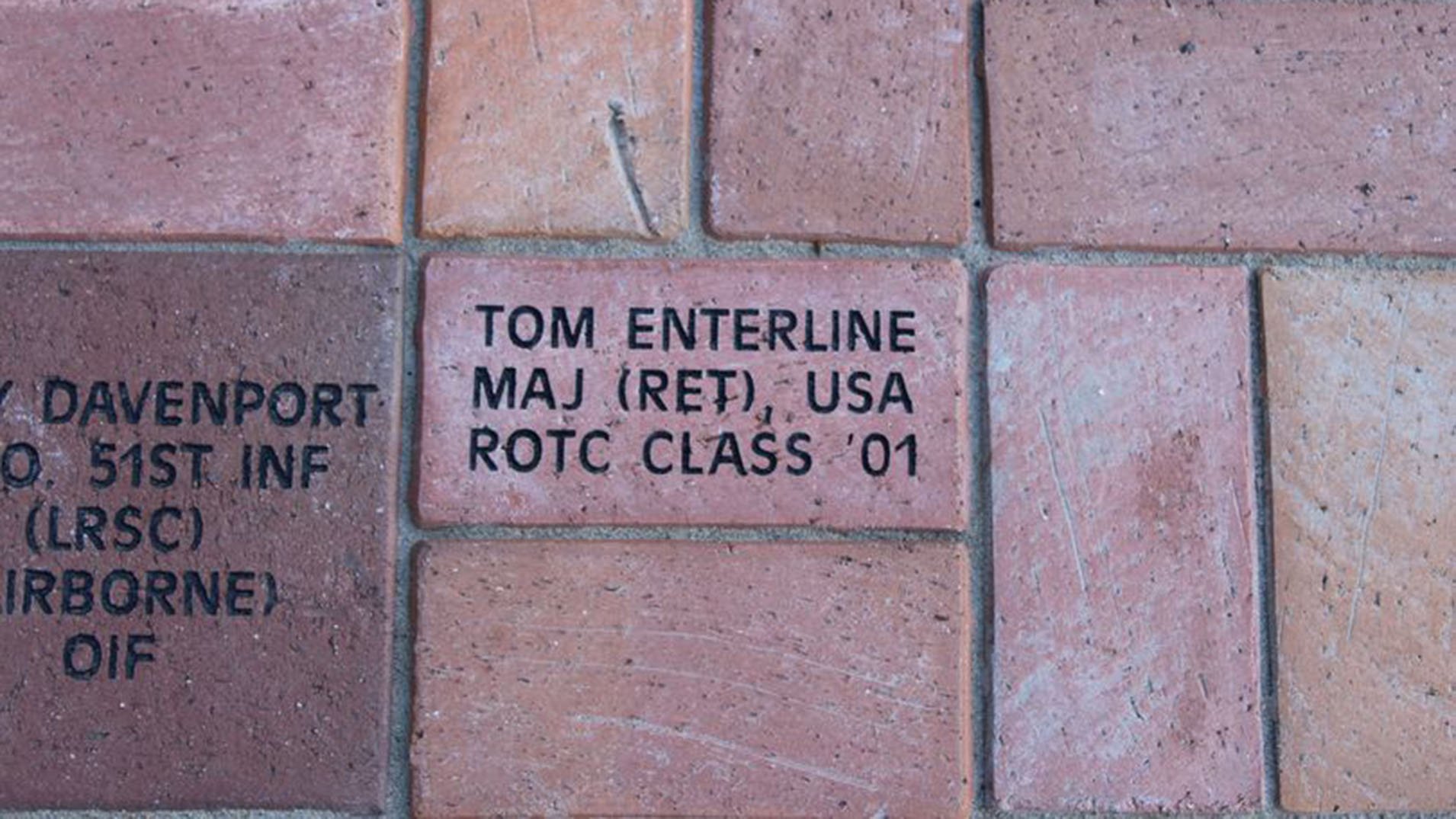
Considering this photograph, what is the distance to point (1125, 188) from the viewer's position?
0.84 meters

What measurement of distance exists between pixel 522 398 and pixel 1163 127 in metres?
0.48

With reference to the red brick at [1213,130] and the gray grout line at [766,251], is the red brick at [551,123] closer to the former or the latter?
the gray grout line at [766,251]

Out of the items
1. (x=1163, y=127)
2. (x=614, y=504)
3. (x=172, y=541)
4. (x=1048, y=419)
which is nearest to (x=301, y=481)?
(x=172, y=541)

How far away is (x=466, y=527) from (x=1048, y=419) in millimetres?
396

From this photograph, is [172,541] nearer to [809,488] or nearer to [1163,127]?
[809,488]

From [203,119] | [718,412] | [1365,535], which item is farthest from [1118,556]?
[203,119]

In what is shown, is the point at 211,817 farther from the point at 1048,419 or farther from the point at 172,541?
the point at 1048,419

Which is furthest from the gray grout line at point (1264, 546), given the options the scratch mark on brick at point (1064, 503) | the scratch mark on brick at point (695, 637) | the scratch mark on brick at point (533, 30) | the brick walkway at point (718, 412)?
the scratch mark on brick at point (533, 30)

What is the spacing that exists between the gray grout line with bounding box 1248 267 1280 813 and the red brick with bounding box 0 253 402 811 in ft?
1.90

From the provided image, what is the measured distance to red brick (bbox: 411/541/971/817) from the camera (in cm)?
80

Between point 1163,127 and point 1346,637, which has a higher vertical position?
point 1163,127

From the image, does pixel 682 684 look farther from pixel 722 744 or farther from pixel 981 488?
pixel 981 488

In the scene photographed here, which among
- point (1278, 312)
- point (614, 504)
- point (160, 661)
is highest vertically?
point (1278, 312)

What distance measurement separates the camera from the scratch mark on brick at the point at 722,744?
804mm
